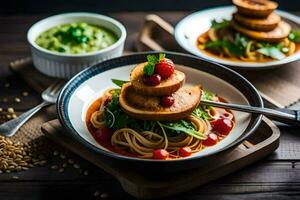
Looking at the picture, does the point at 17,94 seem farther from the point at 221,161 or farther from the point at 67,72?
the point at 221,161

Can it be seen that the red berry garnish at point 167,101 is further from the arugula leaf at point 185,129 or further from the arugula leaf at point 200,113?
the arugula leaf at point 200,113

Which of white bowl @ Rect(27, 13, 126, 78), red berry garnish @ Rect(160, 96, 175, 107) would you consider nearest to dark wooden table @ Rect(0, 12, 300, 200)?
red berry garnish @ Rect(160, 96, 175, 107)

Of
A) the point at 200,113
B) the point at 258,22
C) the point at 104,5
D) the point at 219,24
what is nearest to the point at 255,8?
the point at 258,22

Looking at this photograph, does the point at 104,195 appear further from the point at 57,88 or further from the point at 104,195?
the point at 57,88

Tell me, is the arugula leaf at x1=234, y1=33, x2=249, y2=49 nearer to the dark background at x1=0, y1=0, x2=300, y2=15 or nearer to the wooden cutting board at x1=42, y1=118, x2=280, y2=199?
the wooden cutting board at x1=42, y1=118, x2=280, y2=199

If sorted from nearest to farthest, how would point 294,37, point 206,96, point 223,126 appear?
point 223,126 → point 206,96 → point 294,37
